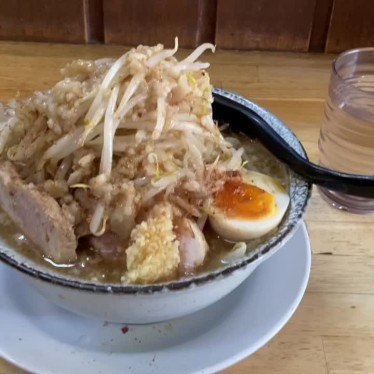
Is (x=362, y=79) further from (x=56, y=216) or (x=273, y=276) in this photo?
(x=56, y=216)

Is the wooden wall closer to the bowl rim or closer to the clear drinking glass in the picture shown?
the clear drinking glass

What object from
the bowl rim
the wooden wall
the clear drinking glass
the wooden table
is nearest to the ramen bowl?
the bowl rim

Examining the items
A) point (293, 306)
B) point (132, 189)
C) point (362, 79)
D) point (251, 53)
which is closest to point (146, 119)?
point (132, 189)

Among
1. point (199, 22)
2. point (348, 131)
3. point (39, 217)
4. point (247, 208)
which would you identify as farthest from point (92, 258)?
point (199, 22)

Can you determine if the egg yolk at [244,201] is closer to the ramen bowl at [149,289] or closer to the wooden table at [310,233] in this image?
the ramen bowl at [149,289]

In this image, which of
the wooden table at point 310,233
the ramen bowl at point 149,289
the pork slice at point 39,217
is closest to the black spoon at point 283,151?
the ramen bowl at point 149,289

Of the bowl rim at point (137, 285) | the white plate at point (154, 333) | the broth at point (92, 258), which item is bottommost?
the white plate at point (154, 333)
